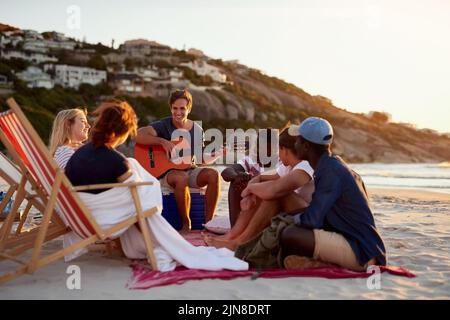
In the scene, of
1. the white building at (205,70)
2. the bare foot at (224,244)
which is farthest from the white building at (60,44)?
the bare foot at (224,244)

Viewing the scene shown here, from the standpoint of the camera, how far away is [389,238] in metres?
5.52

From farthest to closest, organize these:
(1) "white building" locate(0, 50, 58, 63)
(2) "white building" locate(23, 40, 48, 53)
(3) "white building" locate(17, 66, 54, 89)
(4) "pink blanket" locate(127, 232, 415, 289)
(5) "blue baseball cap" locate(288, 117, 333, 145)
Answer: (2) "white building" locate(23, 40, 48, 53) < (1) "white building" locate(0, 50, 58, 63) < (3) "white building" locate(17, 66, 54, 89) < (5) "blue baseball cap" locate(288, 117, 333, 145) < (4) "pink blanket" locate(127, 232, 415, 289)

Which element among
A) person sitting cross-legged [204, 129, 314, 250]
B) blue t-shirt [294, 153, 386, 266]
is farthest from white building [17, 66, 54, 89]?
blue t-shirt [294, 153, 386, 266]

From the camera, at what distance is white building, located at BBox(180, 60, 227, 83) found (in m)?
91.2

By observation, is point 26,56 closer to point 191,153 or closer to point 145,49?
point 145,49

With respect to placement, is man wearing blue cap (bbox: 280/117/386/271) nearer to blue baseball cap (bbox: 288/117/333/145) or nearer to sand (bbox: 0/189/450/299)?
blue baseball cap (bbox: 288/117/333/145)

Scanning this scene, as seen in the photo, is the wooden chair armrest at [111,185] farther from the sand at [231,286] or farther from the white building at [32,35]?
the white building at [32,35]

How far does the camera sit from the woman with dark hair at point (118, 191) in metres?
3.75

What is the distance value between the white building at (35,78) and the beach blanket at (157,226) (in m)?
58.1

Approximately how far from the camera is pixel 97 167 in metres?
3.73

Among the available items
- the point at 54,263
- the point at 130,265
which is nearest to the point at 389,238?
the point at 130,265

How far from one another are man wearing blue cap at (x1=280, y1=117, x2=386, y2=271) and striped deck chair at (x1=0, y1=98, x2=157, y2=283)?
1.03 metres

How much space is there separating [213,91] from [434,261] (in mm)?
70984
